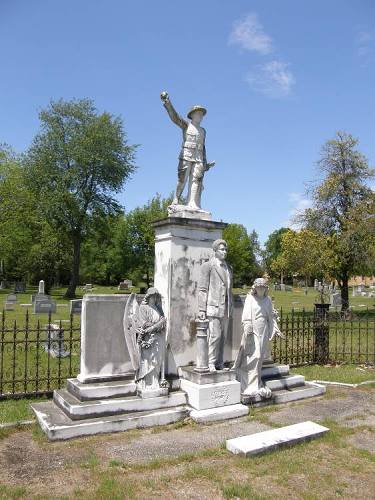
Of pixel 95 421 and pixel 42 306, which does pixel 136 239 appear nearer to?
pixel 42 306

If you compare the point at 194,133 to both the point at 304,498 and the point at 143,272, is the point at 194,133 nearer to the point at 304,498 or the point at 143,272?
the point at 304,498

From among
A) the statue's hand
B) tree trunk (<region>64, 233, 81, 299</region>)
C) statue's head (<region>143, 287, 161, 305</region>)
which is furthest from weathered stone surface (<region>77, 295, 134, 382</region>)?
tree trunk (<region>64, 233, 81, 299</region>)

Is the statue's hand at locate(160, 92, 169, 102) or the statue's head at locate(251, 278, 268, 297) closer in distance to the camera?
the statue's head at locate(251, 278, 268, 297)

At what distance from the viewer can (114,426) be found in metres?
5.78

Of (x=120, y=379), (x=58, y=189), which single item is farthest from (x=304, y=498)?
(x=58, y=189)

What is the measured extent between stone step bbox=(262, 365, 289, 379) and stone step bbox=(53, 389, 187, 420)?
1902mm

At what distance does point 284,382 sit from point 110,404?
3290mm

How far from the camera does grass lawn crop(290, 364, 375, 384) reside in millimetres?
9195

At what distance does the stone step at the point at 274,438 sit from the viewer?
5078mm

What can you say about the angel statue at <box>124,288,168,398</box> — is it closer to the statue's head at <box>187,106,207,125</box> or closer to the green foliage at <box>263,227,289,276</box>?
the statue's head at <box>187,106,207,125</box>

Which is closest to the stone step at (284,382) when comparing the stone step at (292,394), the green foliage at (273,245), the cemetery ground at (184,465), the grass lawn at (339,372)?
the stone step at (292,394)

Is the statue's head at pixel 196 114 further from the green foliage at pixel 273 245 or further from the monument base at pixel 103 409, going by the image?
the green foliage at pixel 273 245

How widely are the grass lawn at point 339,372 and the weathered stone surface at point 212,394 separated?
325 centimetres

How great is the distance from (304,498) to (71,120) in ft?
107
